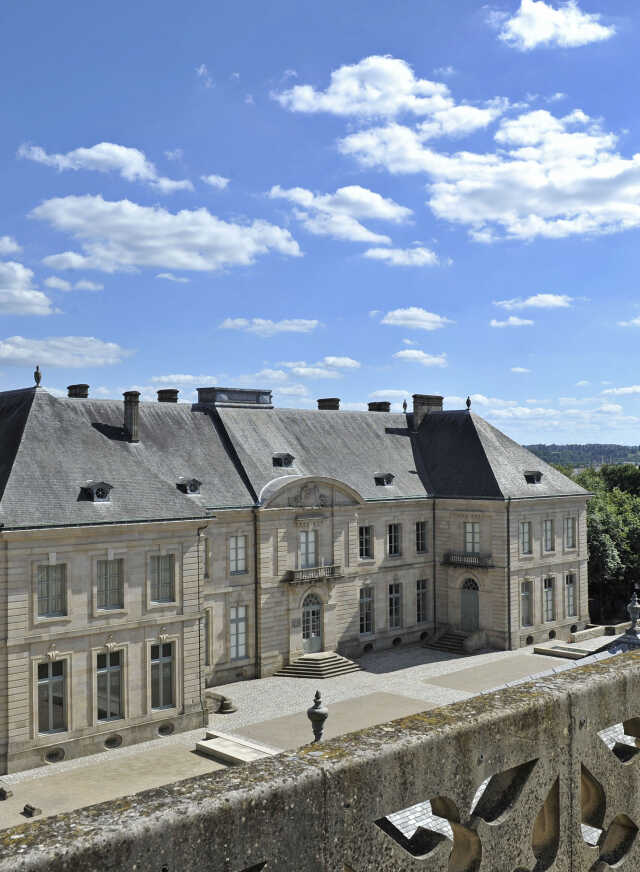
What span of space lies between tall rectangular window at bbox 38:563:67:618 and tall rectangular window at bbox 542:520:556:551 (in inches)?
1203

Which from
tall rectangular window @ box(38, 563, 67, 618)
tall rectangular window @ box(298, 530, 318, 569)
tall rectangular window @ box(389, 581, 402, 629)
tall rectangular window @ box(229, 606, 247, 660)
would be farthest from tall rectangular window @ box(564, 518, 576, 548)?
tall rectangular window @ box(38, 563, 67, 618)

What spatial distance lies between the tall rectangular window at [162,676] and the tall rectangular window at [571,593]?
28320 mm

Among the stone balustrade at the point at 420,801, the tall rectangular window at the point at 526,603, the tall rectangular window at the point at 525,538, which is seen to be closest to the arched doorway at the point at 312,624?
the tall rectangular window at the point at 526,603

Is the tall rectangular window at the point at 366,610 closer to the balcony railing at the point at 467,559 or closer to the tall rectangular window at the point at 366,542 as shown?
the tall rectangular window at the point at 366,542

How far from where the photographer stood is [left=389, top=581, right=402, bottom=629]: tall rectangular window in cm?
4759

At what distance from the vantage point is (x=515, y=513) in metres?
47.3

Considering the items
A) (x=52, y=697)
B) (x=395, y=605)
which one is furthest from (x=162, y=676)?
(x=395, y=605)

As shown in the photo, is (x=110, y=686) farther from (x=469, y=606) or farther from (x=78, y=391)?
(x=469, y=606)

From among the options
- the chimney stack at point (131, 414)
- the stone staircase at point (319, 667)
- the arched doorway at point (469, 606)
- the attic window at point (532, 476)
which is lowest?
the stone staircase at point (319, 667)

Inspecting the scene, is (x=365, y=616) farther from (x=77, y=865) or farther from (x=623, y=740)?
(x=77, y=865)

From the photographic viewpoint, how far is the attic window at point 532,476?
49612mm

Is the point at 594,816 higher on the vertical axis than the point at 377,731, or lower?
lower

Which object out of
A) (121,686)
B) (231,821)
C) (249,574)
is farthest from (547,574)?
(231,821)

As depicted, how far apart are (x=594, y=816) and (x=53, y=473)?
2915 centimetres
